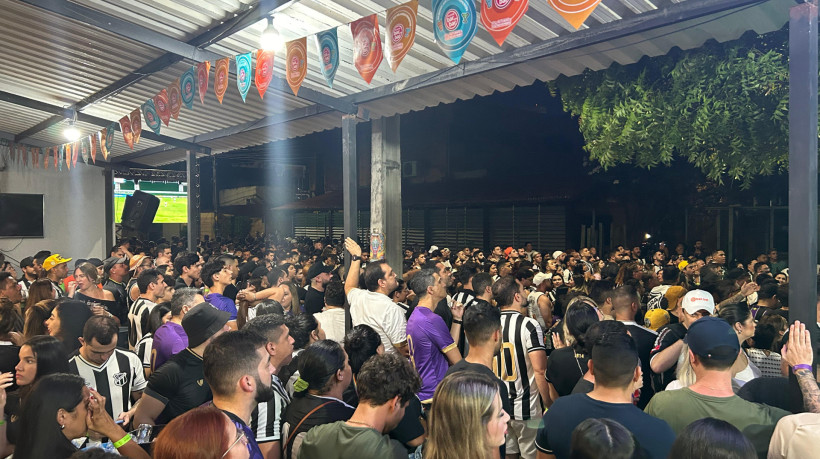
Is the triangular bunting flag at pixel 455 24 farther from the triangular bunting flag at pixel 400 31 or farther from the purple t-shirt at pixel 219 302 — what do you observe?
the purple t-shirt at pixel 219 302

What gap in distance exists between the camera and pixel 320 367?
3100mm

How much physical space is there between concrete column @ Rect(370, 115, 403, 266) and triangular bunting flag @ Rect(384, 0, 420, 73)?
394 centimetres

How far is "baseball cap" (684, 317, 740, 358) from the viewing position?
2939 mm

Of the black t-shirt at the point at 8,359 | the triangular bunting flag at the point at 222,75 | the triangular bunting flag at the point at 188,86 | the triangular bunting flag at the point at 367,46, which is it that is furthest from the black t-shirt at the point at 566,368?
the triangular bunting flag at the point at 188,86

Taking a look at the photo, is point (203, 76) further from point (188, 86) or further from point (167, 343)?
point (167, 343)

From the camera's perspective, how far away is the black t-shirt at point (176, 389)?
11.8 feet

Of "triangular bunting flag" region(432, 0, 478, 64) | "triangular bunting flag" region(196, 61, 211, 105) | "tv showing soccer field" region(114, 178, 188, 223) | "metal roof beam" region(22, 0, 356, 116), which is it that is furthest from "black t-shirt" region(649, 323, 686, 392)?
"tv showing soccer field" region(114, 178, 188, 223)

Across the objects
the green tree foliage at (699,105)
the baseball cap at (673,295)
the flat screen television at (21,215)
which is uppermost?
the green tree foliage at (699,105)

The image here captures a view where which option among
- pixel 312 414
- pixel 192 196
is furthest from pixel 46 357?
pixel 192 196

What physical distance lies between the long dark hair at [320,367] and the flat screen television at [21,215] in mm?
18248

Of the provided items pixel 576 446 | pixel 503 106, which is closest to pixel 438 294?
pixel 576 446

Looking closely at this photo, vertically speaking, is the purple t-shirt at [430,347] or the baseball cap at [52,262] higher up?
the baseball cap at [52,262]

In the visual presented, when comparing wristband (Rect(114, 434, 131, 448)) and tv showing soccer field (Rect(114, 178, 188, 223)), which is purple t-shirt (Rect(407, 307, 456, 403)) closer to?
wristband (Rect(114, 434, 131, 448))

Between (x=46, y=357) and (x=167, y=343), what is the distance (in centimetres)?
113
